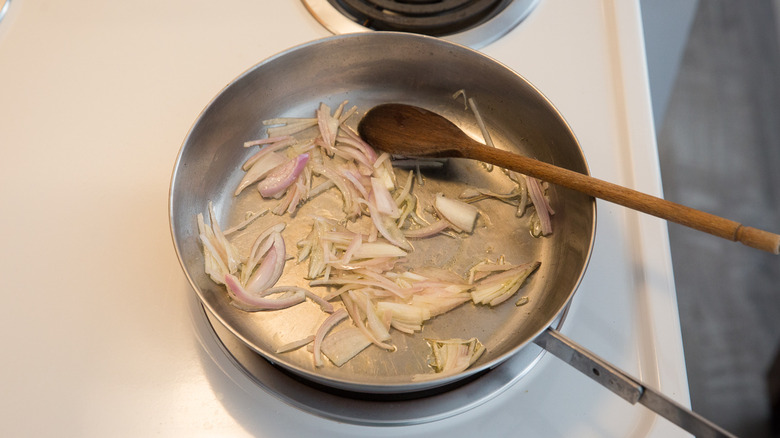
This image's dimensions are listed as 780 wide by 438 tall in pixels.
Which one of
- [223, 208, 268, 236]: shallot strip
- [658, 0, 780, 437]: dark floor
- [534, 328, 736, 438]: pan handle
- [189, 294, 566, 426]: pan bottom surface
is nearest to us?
[534, 328, 736, 438]: pan handle

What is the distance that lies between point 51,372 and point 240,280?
0.74 feet

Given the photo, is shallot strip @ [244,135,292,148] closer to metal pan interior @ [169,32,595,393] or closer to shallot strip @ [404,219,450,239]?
metal pan interior @ [169,32,595,393]

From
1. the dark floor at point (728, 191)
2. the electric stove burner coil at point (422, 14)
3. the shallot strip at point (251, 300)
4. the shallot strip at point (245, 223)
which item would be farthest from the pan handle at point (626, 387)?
the dark floor at point (728, 191)

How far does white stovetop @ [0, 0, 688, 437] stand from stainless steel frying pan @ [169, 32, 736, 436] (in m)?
0.05

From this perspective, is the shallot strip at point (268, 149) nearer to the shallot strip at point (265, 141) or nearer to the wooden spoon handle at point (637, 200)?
the shallot strip at point (265, 141)

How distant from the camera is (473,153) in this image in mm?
776

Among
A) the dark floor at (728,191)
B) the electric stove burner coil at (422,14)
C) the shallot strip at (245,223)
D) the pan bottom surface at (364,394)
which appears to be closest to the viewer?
the pan bottom surface at (364,394)

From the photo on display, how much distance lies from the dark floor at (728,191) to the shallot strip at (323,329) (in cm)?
81

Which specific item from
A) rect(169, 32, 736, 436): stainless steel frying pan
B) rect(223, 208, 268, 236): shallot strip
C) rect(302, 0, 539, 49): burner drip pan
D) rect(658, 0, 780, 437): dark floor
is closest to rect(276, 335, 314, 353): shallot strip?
rect(169, 32, 736, 436): stainless steel frying pan

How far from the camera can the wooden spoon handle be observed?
56cm

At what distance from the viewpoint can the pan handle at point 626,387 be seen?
0.52 meters

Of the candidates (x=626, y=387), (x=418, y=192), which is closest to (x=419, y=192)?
(x=418, y=192)

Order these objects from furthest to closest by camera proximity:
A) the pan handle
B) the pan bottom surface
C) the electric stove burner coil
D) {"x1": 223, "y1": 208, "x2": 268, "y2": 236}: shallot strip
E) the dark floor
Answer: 1. the dark floor
2. the electric stove burner coil
3. {"x1": 223, "y1": 208, "x2": 268, "y2": 236}: shallot strip
4. the pan bottom surface
5. the pan handle

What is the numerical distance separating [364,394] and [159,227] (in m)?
0.33
